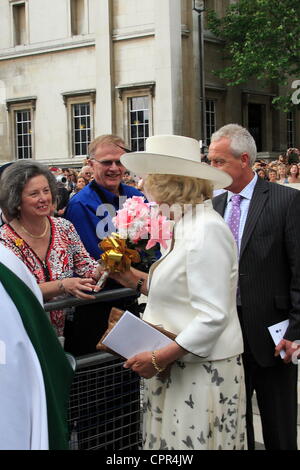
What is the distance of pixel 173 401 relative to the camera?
113 inches

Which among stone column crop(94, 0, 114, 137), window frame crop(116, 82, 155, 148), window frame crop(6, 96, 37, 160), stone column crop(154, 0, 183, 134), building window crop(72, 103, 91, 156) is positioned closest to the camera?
stone column crop(154, 0, 183, 134)

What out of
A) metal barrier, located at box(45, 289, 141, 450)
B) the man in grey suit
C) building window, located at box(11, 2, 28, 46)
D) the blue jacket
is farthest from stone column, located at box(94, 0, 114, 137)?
metal barrier, located at box(45, 289, 141, 450)

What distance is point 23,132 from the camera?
3003cm

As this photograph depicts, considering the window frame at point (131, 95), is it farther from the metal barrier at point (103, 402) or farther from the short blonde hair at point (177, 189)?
the short blonde hair at point (177, 189)

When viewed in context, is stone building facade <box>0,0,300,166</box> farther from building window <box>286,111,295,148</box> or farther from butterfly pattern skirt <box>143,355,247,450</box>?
butterfly pattern skirt <box>143,355,247,450</box>

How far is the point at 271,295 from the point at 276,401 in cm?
59

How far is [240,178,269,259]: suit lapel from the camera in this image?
3520 mm

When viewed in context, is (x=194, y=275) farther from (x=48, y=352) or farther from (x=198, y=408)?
(x=48, y=352)

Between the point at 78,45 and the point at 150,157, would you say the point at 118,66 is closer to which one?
the point at 78,45

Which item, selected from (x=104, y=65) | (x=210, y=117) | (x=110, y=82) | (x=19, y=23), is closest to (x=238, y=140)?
(x=110, y=82)

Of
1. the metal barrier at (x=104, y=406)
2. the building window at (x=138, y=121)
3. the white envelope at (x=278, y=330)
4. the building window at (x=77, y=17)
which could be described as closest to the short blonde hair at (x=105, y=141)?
the metal barrier at (x=104, y=406)

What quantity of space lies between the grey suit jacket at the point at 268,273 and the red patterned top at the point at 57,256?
2.94 ft

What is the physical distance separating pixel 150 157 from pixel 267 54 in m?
23.6

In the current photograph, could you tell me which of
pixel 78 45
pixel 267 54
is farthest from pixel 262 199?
pixel 78 45
